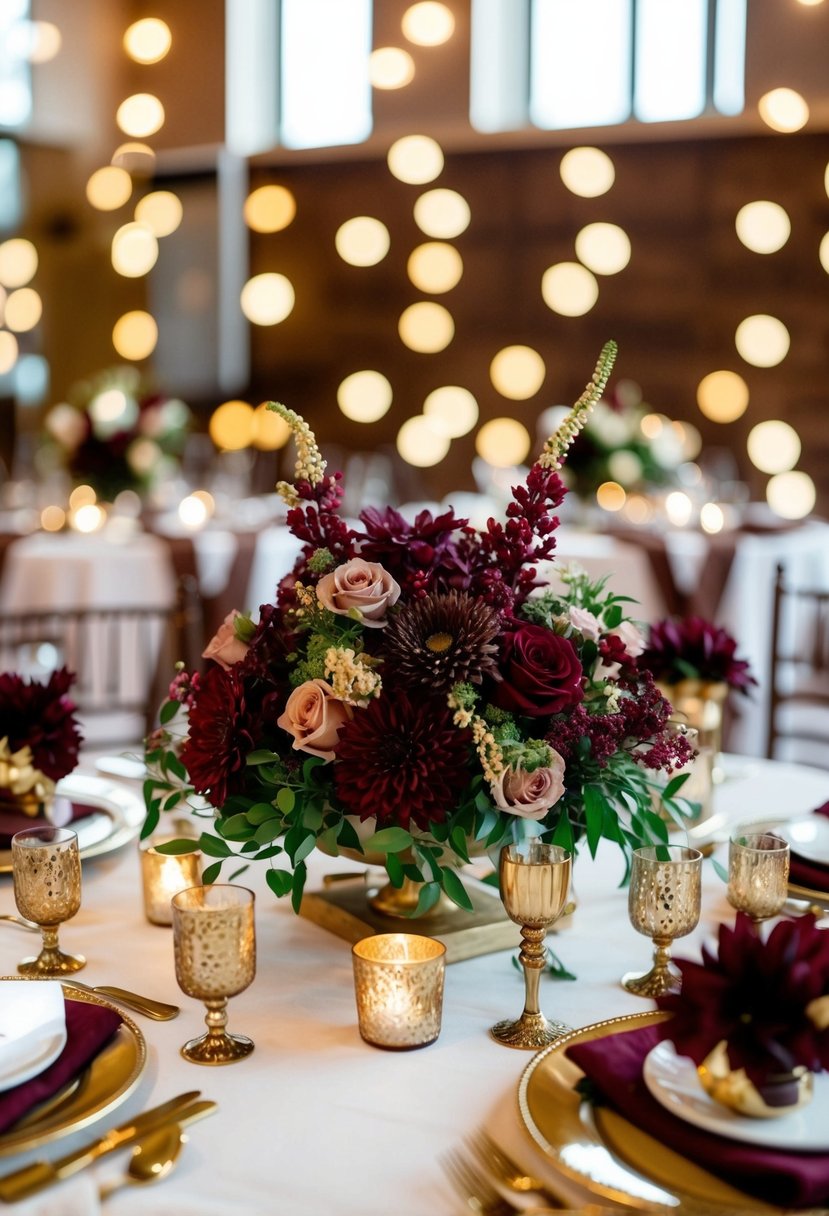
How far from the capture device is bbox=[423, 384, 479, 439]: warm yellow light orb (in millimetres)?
6910

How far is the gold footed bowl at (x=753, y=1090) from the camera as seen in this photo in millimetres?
888

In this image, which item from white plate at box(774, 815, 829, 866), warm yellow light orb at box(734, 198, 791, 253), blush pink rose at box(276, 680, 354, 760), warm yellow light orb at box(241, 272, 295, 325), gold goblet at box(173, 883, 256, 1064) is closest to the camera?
gold goblet at box(173, 883, 256, 1064)

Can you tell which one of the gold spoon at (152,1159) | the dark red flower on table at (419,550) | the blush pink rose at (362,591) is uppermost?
the dark red flower on table at (419,550)

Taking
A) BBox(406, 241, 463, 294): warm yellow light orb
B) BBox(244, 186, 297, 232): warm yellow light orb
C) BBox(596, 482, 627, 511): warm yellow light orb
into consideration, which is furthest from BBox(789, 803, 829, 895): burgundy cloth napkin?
BBox(244, 186, 297, 232): warm yellow light orb

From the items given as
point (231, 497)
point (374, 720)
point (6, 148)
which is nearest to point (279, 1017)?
point (374, 720)

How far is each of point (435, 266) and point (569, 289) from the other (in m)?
0.80

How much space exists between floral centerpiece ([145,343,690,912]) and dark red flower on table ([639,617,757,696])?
531 millimetres

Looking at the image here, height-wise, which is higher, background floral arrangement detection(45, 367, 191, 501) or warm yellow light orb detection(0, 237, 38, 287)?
warm yellow light orb detection(0, 237, 38, 287)

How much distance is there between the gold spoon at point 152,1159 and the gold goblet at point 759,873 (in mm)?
625

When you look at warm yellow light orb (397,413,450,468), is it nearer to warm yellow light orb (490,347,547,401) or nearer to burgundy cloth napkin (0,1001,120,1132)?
warm yellow light orb (490,347,547,401)

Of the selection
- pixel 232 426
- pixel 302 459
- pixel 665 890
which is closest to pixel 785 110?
pixel 232 426

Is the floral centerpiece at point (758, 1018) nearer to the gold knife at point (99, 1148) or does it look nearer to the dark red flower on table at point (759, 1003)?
the dark red flower on table at point (759, 1003)

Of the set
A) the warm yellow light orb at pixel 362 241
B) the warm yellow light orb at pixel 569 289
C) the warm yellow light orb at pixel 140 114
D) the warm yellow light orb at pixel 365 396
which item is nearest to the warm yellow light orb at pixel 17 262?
the warm yellow light orb at pixel 140 114

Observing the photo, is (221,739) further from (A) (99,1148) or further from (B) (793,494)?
(B) (793,494)
